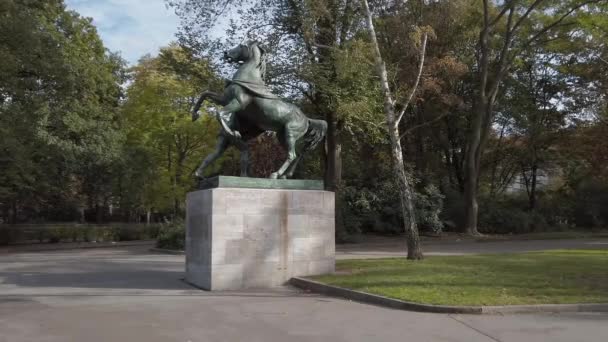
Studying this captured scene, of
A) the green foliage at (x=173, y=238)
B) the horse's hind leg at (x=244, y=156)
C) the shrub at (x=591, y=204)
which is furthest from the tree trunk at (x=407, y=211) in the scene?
the shrub at (x=591, y=204)

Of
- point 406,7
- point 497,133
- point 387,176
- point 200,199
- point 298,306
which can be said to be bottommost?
point 298,306

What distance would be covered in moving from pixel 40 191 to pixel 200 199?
26.8 metres

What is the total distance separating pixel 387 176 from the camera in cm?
3388

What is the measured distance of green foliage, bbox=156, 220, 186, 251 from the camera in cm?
2459

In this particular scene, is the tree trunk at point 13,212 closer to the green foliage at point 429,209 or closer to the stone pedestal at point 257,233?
the green foliage at point 429,209

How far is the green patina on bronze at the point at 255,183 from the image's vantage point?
11625 mm

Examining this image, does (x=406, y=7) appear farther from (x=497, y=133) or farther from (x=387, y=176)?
(x=497, y=133)

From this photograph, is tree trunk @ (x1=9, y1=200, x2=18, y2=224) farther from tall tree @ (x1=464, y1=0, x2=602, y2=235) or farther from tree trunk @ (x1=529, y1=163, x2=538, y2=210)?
tree trunk @ (x1=529, y1=163, x2=538, y2=210)

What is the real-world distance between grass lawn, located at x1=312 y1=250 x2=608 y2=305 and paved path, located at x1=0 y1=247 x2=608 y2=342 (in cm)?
77

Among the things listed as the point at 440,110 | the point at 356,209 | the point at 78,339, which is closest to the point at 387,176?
the point at 356,209

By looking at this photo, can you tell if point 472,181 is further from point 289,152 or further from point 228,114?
point 228,114

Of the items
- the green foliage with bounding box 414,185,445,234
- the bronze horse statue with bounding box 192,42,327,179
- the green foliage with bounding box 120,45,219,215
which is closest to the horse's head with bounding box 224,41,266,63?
the bronze horse statue with bounding box 192,42,327,179

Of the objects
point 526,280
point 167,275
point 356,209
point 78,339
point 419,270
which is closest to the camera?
point 78,339

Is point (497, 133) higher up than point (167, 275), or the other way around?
point (497, 133)
